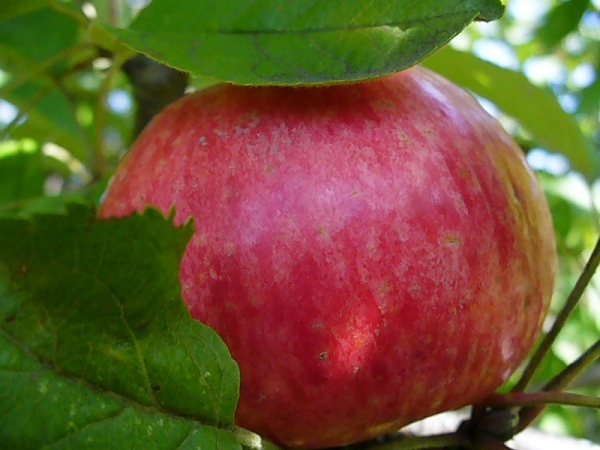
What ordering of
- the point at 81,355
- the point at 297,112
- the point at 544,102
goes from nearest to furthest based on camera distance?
1. the point at 81,355
2. the point at 297,112
3. the point at 544,102

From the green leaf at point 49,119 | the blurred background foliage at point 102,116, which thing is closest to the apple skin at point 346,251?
the blurred background foliage at point 102,116

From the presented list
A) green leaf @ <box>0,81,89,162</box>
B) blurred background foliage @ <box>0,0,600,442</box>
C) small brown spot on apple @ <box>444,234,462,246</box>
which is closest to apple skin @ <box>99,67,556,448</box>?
small brown spot on apple @ <box>444,234,462,246</box>

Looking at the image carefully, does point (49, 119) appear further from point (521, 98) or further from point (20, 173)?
point (521, 98)

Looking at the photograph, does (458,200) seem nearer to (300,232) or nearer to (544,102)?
(300,232)

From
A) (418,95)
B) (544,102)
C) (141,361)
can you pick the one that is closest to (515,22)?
(544,102)

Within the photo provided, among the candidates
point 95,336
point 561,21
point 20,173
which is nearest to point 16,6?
point 20,173

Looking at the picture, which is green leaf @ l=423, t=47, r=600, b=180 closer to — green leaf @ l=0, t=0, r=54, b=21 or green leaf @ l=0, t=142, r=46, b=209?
green leaf @ l=0, t=0, r=54, b=21
